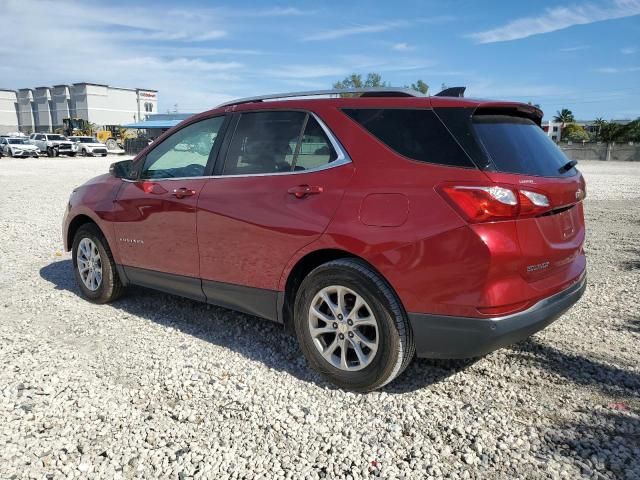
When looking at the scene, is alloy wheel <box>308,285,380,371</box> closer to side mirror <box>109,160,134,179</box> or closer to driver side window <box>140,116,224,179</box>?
driver side window <box>140,116,224,179</box>

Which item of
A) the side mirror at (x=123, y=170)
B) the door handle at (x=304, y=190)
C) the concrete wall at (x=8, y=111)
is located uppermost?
the concrete wall at (x=8, y=111)

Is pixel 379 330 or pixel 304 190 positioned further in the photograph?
pixel 304 190

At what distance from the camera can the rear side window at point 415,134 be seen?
10.0ft

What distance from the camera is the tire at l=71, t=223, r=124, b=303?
5.10m

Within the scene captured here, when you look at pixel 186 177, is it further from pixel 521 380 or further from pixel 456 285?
pixel 521 380

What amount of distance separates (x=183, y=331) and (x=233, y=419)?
1586 mm

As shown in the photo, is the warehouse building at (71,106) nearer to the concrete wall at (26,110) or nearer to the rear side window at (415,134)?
the concrete wall at (26,110)

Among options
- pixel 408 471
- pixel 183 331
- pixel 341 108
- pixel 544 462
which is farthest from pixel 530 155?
pixel 183 331

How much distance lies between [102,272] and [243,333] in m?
1.67

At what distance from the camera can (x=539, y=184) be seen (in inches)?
121

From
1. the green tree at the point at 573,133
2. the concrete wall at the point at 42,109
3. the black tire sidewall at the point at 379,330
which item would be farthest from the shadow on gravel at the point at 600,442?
the concrete wall at the point at 42,109

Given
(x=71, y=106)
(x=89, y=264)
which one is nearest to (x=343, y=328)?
(x=89, y=264)

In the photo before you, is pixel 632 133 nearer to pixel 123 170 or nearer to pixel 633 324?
pixel 633 324

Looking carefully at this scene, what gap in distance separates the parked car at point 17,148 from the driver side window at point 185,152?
142ft
